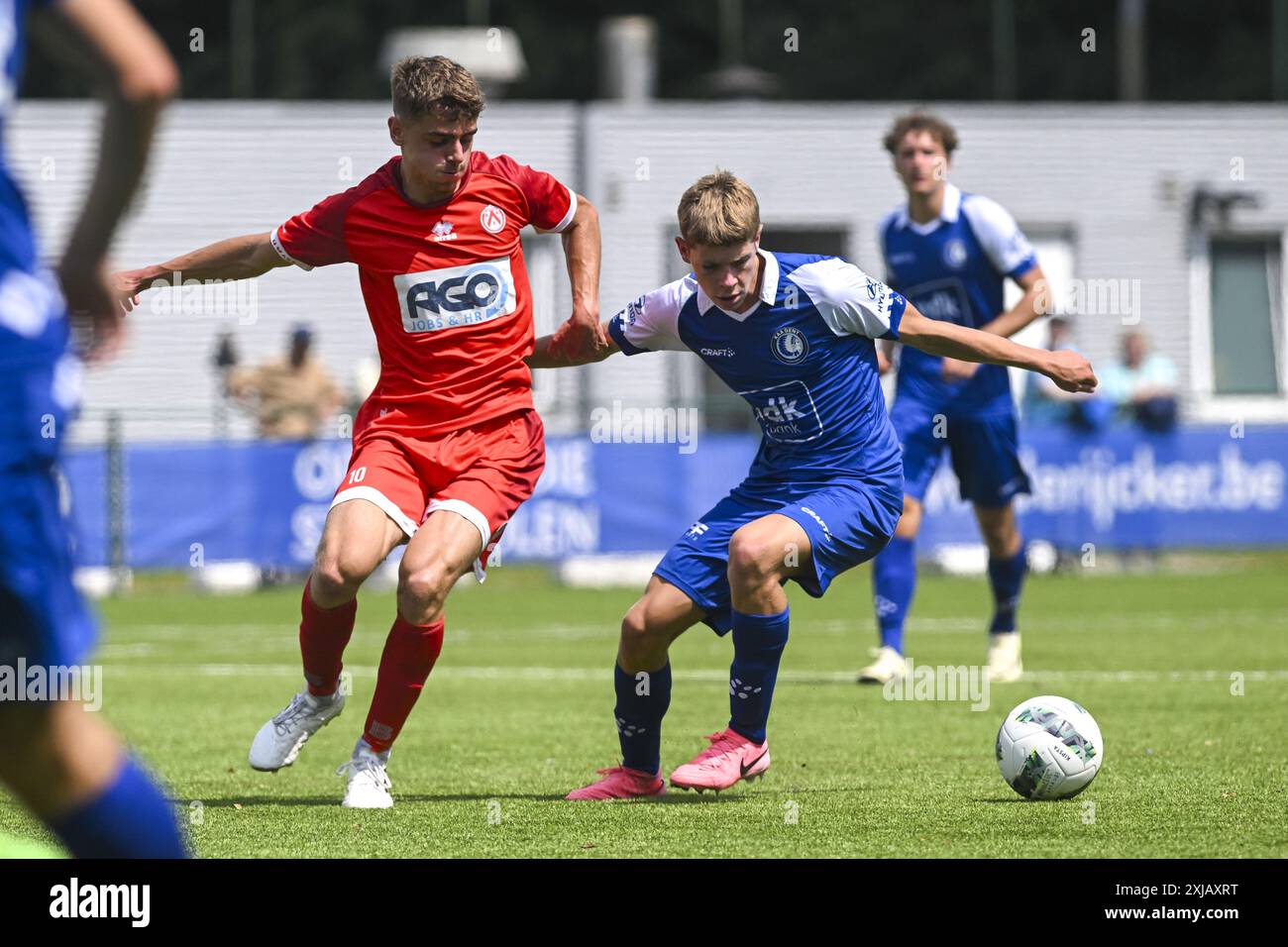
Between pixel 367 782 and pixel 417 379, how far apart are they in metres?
1.28

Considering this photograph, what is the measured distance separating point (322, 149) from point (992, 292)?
44.0 ft

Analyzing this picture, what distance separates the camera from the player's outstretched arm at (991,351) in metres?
6.08

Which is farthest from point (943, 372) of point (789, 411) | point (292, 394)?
point (292, 394)

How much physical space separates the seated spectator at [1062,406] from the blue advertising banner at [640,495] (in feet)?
0.65

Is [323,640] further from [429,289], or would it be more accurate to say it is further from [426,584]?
[429,289]

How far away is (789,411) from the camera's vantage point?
6.62m

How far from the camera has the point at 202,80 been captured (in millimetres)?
33406

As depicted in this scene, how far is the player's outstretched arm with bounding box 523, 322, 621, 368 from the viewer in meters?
6.56

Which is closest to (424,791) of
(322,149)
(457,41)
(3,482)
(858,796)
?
(858,796)

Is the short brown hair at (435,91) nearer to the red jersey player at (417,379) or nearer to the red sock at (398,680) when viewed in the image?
the red jersey player at (417,379)

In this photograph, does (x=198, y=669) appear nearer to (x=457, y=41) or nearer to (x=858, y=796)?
(x=858, y=796)

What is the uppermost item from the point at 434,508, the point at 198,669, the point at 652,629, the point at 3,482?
the point at 3,482

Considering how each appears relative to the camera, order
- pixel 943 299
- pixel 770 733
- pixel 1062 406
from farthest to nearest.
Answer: pixel 1062 406 < pixel 943 299 < pixel 770 733

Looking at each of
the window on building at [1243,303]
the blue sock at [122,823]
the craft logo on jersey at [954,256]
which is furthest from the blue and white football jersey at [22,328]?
the window on building at [1243,303]
